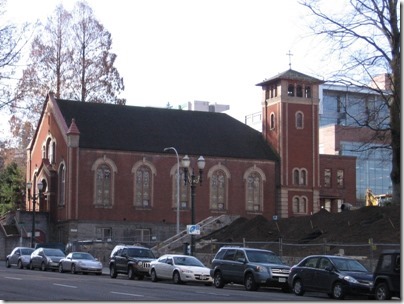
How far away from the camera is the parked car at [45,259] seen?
47031mm

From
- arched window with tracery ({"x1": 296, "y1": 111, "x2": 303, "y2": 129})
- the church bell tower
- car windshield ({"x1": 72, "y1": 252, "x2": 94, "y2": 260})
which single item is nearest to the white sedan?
car windshield ({"x1": 72, "y1": 252, "x2": 94, "y2": 260})

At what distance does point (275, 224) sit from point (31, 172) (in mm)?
29798

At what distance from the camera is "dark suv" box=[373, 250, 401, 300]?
2508cm

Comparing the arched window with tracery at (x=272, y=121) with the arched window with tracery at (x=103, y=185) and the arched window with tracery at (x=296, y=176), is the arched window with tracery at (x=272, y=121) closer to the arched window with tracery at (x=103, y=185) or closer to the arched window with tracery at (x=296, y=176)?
the arched window with tracery at (x=296, y=176)

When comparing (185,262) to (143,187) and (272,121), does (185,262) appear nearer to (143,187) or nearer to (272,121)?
(143,187)

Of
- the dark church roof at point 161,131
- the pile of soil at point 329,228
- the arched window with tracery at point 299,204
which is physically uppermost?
the dark church roof at point 161,131

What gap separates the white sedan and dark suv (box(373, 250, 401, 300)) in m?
10.9

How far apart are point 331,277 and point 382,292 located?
3100 millimetres

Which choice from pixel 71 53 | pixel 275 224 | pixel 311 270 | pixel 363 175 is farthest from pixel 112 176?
pixel 363 175

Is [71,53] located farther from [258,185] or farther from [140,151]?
[258,185]

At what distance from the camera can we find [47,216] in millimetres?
74062

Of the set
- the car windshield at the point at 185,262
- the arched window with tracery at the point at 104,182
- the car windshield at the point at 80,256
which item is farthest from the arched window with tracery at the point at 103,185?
the car windshield at the point at 185,262

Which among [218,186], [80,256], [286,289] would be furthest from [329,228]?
[218,186]

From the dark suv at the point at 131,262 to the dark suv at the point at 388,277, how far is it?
15.6 metres
